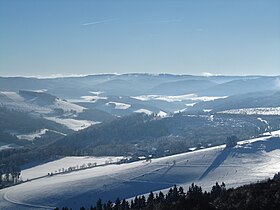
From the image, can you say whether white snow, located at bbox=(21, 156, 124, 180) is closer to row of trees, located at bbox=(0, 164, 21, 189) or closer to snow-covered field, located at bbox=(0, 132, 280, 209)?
row of trees, located at bbox=(0, 164, 21, 189)

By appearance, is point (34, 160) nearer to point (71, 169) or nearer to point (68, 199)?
point (71, 169)

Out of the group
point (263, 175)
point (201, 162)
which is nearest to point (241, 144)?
point (201, 162)

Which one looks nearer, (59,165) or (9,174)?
(9,174)

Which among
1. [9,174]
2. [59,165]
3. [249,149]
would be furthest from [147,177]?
[59,165]

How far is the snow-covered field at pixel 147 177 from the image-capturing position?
120 metres

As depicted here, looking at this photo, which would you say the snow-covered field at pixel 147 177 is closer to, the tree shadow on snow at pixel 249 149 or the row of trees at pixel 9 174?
the tree shadow on snow at pixel 249 149

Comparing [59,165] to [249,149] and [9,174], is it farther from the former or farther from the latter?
[249,149]

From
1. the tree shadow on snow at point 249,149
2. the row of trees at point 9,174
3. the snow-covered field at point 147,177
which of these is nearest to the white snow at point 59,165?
the row of trees at point 9,174

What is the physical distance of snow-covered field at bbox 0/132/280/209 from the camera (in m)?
120

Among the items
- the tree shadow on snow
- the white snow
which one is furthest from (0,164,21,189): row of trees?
the tree shadow on snow

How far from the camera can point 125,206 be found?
88.5 meters

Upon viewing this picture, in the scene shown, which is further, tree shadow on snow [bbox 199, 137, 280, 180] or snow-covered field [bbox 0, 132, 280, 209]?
tree shadow on snow [bbox 199, 137, 280, 180]

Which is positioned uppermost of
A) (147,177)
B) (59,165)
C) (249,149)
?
(249,149)

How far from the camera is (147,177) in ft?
447
